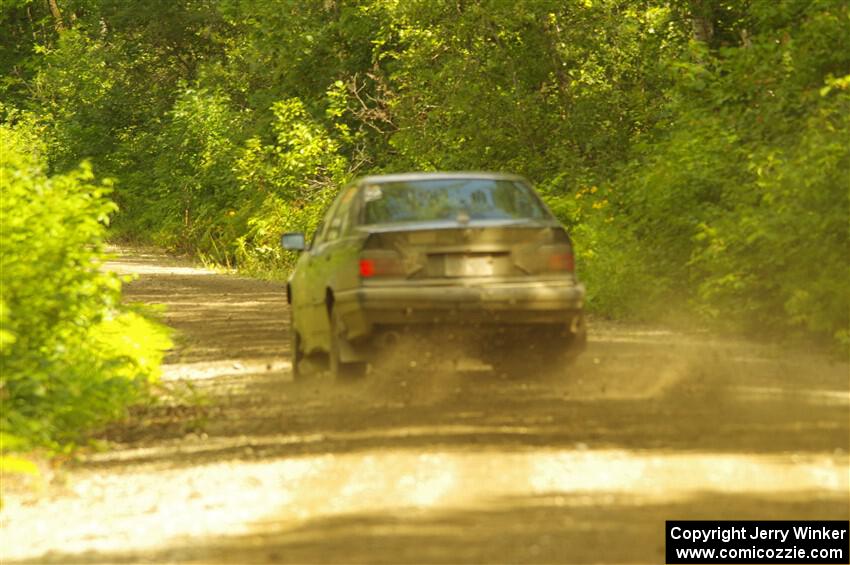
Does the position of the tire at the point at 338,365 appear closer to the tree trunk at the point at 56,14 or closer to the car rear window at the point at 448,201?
the car rear window at the point at 448,201

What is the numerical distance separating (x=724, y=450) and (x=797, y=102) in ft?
41.3

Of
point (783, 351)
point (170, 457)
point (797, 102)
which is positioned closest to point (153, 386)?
point (170, 457)

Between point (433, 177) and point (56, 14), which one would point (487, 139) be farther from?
point (56, 14)

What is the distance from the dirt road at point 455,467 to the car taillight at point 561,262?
0.91m

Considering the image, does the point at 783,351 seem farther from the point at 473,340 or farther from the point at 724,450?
the point at 724,450

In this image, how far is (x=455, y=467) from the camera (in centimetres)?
1009

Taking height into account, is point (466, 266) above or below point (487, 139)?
above

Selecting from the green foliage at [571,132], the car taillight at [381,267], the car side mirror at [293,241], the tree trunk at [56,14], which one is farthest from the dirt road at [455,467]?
the tree trunk at [56,14]

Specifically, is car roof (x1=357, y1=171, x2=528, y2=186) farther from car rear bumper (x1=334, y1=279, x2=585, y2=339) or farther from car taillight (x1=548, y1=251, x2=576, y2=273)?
car rear bumper (x1=334, y1=279, x2=585, y2=339)

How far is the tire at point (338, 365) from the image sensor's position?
576 inches

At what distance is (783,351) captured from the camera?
17.5m

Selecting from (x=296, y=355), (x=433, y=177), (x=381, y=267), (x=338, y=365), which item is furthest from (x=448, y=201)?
(x=296, y=355)

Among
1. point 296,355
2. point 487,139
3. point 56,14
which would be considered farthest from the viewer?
point 56,14

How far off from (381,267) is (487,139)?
55.9ft
